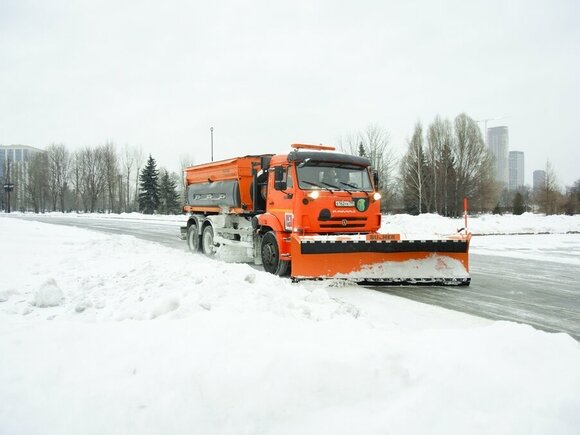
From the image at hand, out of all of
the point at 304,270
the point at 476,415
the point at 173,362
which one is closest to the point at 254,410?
the point at 173,362

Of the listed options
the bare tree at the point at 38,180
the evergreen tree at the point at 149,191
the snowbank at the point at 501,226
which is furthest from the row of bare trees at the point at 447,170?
the bare tree at the point at 38,180

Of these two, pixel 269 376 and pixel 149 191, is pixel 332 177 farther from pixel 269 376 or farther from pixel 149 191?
pixel 149 191

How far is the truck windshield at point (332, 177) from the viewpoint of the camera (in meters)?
8.66

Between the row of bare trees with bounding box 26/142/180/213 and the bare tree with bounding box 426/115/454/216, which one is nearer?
the bare tree with bounding box 426/115/454/216

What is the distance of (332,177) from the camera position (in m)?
8.89

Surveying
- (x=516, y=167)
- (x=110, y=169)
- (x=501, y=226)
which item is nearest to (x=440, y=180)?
(x=501, y=226)

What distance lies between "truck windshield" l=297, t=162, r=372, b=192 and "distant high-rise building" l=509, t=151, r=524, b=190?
591 feet

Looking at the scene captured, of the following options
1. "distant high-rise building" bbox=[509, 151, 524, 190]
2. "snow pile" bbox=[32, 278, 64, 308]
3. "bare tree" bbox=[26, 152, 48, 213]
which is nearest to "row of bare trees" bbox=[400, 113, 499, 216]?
"snow pile" bbox=[32, 278, 64, 308]

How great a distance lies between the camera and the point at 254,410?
8.46 ft

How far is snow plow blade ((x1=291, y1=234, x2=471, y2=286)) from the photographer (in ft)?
25.1

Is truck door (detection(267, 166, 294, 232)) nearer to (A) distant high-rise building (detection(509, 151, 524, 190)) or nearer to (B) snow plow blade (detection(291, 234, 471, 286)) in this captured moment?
(B) snow plow blade (detection(291, 234, 471, 286))

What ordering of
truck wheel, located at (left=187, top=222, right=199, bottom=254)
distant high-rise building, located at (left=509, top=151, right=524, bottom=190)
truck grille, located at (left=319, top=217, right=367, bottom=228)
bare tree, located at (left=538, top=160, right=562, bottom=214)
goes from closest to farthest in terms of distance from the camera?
truck grille, located at (left=319, top=217, right=367, bottom=228) < truck wheel, located at (left=187, top=222, right=199, bottom=254) < bare tree, located at (left=538, top=160, right=562, bottom=214) < distant high-rise building, located at (left=509, top=151, right=524, bottom=190)

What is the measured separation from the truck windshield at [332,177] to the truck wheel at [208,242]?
492 centimetres

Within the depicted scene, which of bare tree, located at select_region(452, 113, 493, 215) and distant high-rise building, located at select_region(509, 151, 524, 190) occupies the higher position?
distant high-rise building, located at select_region(509, 151, 524, 190)
